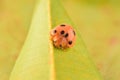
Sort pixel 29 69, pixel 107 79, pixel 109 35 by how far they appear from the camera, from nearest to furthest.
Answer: pixel 29 69 < pixel 107 79 < pixel 109 35

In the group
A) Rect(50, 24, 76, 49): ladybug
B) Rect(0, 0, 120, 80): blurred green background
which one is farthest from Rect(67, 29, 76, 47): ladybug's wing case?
Rect(0, 0, 120, 80): blurred green background

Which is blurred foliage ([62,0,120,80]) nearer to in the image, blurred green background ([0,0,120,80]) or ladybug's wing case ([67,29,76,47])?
blurred green background ([0,0,120,80])

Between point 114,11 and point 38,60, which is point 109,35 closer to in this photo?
point 114,11

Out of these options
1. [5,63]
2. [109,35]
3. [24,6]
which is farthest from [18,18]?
[109,35]

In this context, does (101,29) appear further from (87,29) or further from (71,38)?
(71,38)

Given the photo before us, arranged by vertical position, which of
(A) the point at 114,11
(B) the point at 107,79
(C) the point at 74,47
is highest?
(A) the point at 114,11

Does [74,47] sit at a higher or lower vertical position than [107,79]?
higher

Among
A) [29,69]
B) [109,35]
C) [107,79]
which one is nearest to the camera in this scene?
[29,69]

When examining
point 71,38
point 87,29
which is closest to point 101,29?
point 87,29

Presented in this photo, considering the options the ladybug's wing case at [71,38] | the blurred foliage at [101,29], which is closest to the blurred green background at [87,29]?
the blurred foliage at [101,29]
